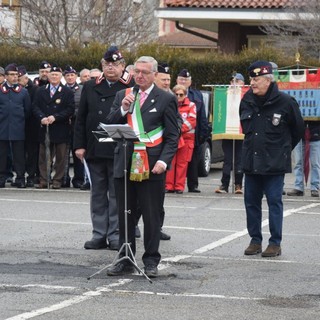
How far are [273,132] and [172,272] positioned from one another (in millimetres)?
2149

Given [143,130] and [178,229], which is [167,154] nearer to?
[143,130]

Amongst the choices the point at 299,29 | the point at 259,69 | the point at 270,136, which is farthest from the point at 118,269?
the point at 299,29

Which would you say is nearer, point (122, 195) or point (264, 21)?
point (122, 195)

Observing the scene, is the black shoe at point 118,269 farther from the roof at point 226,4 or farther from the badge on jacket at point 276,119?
the roof at point 226,4

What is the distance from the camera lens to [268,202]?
1258 centimetres

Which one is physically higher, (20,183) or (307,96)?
(307,96)

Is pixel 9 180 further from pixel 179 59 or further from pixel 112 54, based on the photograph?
pixel 112 54

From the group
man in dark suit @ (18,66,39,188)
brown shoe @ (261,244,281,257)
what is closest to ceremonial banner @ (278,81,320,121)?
man in dark suit @ (18,66,39,188)

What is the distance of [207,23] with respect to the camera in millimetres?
36125

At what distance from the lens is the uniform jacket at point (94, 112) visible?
12.7 meters

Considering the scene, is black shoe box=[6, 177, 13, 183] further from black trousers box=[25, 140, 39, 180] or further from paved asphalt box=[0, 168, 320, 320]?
paved asphalt box=[0, 168, 320, 320]

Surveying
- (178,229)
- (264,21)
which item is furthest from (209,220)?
(264,21)

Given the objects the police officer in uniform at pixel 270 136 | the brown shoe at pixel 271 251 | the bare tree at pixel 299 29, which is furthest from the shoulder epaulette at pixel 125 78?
the bare tree at pixel 299 29

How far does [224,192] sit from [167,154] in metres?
8.68
